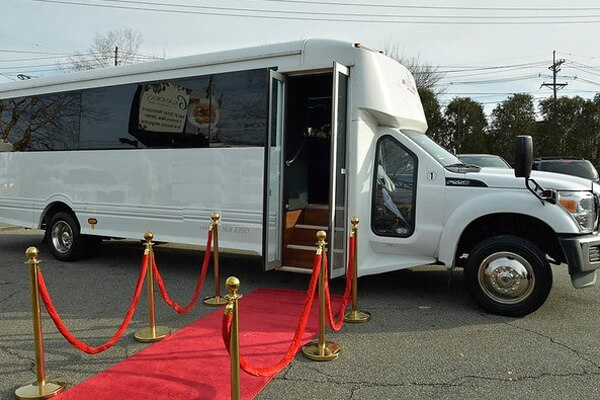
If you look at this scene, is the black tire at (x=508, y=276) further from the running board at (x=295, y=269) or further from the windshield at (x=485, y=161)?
the windshield at (x=485, y=161)

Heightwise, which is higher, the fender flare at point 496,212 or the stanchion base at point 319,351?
the fender flare at point 496,212

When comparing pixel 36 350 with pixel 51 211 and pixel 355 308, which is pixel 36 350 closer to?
pixel 355 308

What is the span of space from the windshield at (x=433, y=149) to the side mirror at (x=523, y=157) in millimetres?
856

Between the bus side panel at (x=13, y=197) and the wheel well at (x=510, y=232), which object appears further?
the bus side panel at (x=13, y=197)

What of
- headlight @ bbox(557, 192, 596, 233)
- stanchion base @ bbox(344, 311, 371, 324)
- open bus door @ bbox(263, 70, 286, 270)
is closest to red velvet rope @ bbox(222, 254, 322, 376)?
stanchion base @ bbox(344, 311, 371, 324)

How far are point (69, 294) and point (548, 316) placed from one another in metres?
5.79

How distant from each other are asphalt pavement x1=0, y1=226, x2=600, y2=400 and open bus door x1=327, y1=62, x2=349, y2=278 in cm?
67

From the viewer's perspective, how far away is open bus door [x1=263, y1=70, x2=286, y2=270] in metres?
5.94

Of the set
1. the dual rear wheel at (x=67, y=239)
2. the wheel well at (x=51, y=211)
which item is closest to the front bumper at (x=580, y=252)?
the dual rear wheel at (x=67, y=239)

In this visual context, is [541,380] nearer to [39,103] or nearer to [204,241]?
[204,241]

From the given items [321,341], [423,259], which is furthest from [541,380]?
[423,259]

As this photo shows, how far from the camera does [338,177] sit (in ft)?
19.1

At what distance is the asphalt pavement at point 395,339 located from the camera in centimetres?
369

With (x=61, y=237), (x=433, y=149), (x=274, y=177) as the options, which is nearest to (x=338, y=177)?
(x=274, y=177)
